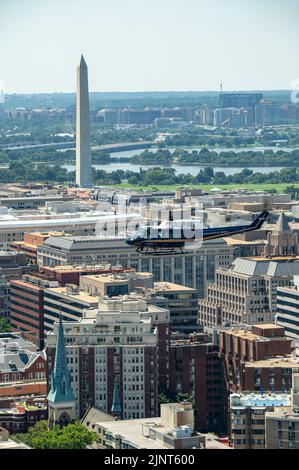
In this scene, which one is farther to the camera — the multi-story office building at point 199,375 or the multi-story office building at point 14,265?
the multi-story office building at point 14,265

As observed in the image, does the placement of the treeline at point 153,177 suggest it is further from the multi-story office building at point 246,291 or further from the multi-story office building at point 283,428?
the multi-story office building at point 283,428

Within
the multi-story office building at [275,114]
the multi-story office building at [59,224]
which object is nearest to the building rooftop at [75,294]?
the multi-story office building at [59,224]

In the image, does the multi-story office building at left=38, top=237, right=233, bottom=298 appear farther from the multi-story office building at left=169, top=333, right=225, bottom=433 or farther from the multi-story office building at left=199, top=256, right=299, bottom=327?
the multi-story office building at left=169, top=333, right=225, bottom=433

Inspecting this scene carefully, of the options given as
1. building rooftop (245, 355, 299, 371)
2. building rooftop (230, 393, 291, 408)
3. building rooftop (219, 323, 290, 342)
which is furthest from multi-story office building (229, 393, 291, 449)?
building rooftop (219, 323, 290, 342)

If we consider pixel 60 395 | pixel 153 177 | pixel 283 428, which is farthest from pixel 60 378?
pixel 153 177

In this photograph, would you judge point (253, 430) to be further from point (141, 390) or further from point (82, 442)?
point (141, 390)

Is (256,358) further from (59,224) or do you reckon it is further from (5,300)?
(59,224)
